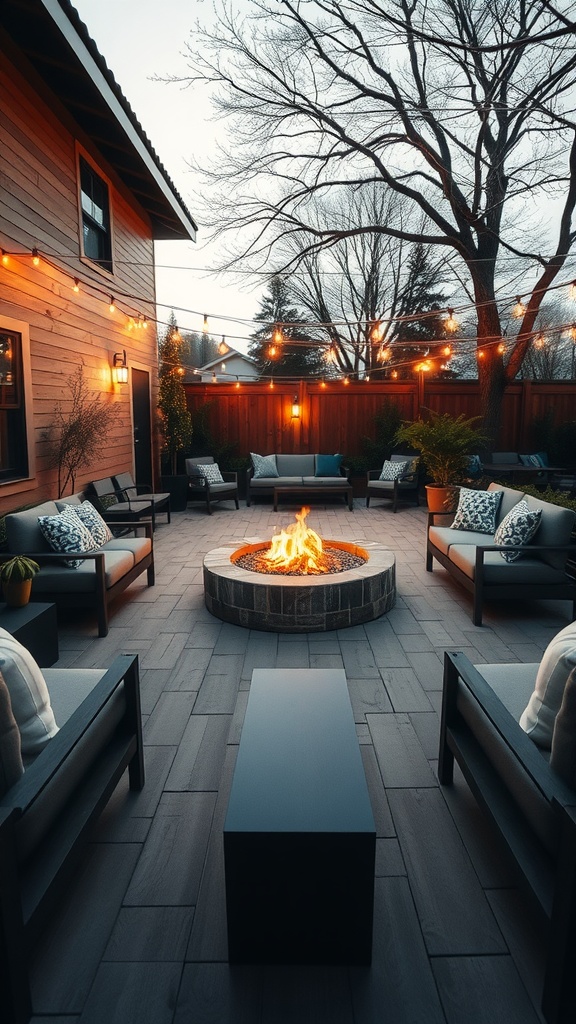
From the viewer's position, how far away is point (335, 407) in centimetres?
1120

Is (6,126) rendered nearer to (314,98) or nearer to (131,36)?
(131,36)

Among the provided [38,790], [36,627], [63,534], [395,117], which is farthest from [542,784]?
[395,117]

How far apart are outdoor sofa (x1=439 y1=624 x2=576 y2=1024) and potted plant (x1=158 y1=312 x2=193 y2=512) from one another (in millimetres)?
7823

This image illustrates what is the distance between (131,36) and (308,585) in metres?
7.53

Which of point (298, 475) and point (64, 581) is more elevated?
point (298, 475)

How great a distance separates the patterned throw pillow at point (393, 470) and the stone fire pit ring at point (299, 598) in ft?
17.9

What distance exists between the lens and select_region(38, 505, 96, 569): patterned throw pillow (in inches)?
162

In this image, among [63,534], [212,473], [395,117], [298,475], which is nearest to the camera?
[63,534]

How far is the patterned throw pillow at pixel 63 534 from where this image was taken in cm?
411

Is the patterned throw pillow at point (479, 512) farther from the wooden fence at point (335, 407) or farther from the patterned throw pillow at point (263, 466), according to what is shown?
the wooden fence at point (335, 407)

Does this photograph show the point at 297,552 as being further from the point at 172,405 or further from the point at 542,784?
the point at 172,405

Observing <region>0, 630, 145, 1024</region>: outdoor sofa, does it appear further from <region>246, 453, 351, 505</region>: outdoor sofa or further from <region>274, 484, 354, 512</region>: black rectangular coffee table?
<region>246, 453, 351, 505</region>: outdoor sofa

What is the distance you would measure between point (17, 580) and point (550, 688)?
9.75 ft

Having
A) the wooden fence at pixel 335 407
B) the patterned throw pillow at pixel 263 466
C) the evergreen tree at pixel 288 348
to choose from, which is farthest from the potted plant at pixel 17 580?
the evergreen tree at pixel 288 348
